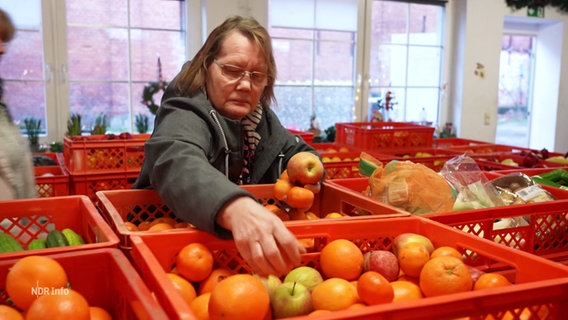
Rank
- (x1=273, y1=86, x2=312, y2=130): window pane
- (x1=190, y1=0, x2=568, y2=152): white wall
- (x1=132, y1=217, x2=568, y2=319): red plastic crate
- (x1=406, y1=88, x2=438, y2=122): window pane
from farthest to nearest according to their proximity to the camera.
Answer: (x1=406, y1=88, x2=438, y2=122): window pane < (x1=190, y1=0, x2=568, y2=152): white wall < (x1=273, y1=86, x2=312, y2=130): window pane < (x1=132, y1=217, x2=568, y2=319): red plastic crate

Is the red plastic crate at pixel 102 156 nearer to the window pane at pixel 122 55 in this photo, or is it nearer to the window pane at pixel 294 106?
the window pane at pixel 122 55

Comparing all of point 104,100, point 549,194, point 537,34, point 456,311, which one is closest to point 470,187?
point 549,194

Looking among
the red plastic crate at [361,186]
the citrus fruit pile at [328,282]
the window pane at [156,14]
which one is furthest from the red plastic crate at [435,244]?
the window pane at [156,14]

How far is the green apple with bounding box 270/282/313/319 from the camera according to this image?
2.69ft

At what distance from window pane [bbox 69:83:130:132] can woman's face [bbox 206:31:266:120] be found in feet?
9.16

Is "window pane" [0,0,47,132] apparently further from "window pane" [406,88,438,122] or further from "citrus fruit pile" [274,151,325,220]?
"window pane" [406,88,438,122]

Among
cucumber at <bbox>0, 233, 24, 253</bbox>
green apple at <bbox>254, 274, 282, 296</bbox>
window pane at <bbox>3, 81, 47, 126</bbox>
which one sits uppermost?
window pane at <bbox>3, 81, 47, 126</bbox>

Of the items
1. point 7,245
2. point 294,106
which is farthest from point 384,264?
point 294,106

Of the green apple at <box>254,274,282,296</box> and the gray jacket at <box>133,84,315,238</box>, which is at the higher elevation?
the gray jacket at <box>133,84,315,238</box>

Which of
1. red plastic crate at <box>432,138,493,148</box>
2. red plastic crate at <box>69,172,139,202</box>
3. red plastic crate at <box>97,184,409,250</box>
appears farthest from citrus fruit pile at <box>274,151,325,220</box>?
red plastic crate at <box>432,138,493,148</box>

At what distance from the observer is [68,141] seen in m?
2.32

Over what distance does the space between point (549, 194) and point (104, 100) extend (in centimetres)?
339

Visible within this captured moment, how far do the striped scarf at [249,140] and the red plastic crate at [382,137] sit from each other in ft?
5.27

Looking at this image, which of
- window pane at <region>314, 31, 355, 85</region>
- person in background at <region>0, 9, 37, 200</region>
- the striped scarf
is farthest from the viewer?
window pane at <region>314, 31, 355, 85</region>
